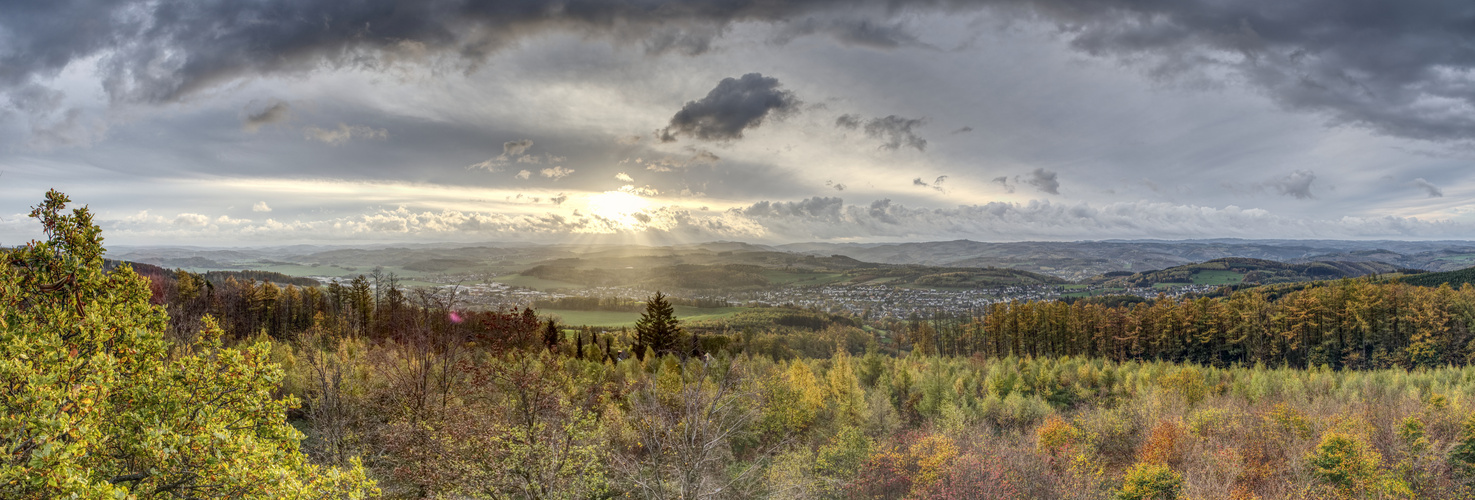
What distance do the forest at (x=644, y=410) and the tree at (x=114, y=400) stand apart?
1.5 inches

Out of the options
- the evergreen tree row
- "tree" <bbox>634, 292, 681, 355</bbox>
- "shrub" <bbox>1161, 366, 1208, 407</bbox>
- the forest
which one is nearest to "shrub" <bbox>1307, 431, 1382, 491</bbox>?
the forest

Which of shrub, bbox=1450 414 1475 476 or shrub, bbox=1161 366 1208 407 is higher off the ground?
shrub, bbox=1450 414 1475 476

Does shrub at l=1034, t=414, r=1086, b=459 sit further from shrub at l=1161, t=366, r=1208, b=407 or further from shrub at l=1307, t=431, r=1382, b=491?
shrub at l=1161, t=366, r=1208, b=407

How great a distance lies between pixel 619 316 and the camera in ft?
463

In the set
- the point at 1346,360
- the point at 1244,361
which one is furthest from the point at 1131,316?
the point at 1346,360

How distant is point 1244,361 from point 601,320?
12130 centimetres

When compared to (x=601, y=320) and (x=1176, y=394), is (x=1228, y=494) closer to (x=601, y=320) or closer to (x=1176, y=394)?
(x=1176, y=394)

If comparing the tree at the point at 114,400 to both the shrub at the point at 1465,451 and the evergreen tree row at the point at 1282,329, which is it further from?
the evergreen tree row at the point at 1282,329

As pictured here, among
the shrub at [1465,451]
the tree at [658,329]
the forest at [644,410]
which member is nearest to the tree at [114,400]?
the forest at [644,410]

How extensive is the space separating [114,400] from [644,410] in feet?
54.1

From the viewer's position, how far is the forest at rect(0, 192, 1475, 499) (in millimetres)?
6922

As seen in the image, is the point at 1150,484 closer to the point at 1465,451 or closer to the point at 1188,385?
the point at 1465,451

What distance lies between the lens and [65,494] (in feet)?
18.0

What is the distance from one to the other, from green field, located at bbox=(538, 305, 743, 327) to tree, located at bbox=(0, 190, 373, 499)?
105 metres
